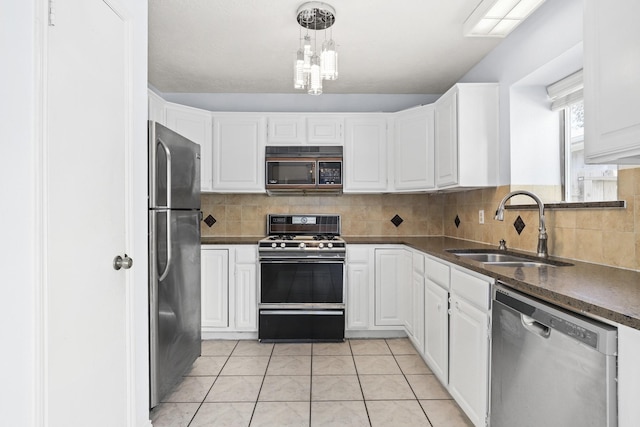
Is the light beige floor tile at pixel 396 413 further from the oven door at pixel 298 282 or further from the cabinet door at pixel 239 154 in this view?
the cabinet door at pixel 239 154

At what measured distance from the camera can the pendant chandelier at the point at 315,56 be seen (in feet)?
6.57

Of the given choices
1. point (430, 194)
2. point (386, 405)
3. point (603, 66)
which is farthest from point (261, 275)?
point (603, 66)

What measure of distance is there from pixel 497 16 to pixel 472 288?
1.61 metres

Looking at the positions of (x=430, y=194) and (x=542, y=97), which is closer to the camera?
(x=542, y=97)

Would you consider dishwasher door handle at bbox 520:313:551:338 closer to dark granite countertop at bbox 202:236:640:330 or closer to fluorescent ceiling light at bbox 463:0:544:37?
dark granite countertop at bbox 202:236:640:330

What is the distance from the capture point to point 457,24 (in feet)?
7.67

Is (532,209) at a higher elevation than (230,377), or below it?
higher

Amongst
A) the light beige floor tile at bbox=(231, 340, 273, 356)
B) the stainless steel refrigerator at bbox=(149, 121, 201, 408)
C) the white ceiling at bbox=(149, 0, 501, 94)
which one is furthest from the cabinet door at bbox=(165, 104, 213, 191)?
the light beige floor tile at bbox=(231, 340, 273, 356)

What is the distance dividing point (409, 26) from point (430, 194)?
6.16ft

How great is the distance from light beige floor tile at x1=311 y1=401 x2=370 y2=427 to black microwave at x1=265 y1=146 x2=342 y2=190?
75.7 inches

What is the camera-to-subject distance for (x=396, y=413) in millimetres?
2027
